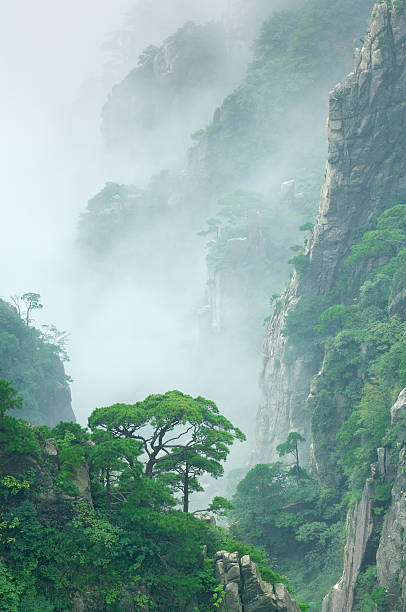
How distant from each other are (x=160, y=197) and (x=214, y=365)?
36387 mm

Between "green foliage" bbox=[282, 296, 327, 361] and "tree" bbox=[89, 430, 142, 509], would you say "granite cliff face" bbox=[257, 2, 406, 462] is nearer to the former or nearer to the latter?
"green foliage" bbox=[282, 296, 327, 361]

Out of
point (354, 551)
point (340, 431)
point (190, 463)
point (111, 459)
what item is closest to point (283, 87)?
point (340, 431)

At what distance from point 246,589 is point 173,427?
21.9ft

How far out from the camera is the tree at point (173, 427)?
26.5 m

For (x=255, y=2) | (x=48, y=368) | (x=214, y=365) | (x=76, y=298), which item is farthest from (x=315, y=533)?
(x=255, y=2)

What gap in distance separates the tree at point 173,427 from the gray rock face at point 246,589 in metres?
4.04

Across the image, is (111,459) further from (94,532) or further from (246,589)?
(246,589)

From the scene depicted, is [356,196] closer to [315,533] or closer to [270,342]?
[270,342]

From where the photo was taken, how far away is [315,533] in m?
41.0

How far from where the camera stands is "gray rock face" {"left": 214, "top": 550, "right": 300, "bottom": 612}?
22.2 meters

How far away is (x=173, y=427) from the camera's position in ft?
85.8

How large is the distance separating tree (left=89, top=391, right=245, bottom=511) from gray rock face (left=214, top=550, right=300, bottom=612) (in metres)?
4.04

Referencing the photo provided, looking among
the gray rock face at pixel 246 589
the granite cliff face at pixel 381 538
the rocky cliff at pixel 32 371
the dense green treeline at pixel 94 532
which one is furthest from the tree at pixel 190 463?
the rocky cliff at pixel 32 371

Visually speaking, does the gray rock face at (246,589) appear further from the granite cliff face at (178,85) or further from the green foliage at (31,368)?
the granite cliff face at (178,85)
